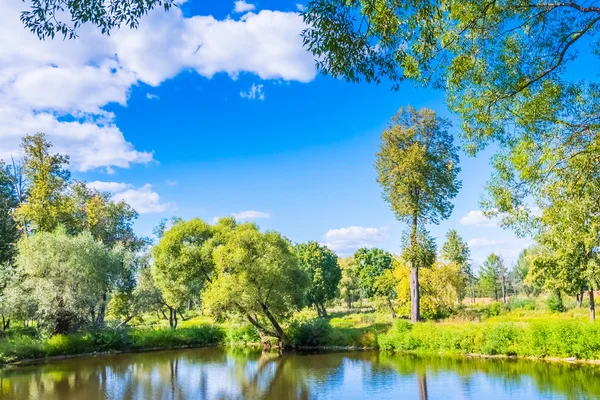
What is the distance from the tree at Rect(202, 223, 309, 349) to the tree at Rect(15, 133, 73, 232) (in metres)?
12.2

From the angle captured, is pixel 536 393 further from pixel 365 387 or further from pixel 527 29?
pixel 527 29

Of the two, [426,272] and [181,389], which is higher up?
[426,272]

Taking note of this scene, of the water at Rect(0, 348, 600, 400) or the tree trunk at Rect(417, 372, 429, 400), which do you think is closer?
the tree trunk at Rect(417, 372, 429, 400)

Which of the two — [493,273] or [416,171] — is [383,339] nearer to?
[416,171]

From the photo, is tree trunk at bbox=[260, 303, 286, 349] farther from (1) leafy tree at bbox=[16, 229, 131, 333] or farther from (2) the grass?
(1) leafy tree at bbox=[16, 229, 131, 333]

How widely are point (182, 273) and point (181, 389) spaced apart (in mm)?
13683

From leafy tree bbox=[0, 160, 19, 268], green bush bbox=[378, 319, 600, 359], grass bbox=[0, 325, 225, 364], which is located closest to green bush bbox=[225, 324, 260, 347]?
grass bbox=[0, 325, 225, 364]

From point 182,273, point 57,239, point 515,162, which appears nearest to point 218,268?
point 182,273

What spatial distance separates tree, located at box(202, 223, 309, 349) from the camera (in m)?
27.4

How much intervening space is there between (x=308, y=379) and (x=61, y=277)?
1697 centimetres

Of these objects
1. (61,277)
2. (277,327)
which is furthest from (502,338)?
(61,277)

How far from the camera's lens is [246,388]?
18.1m

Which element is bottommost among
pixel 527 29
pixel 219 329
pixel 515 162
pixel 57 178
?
pixel 219 329

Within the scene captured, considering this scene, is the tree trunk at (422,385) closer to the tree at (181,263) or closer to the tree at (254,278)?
the tree at (254,278)
